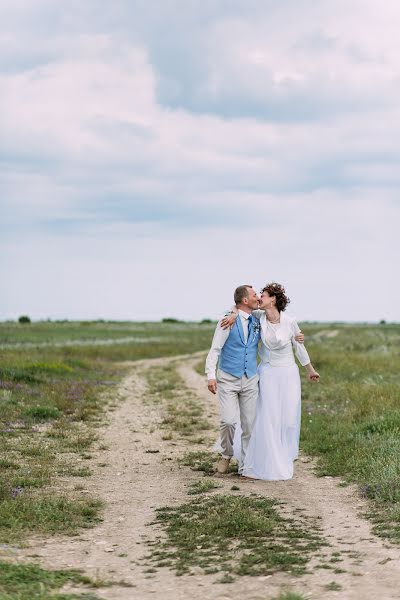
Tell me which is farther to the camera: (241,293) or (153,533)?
(241,293)

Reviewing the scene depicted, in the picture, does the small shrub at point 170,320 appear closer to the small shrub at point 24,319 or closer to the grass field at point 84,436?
the small shrub at point 24,319

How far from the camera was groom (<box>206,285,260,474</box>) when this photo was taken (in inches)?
456

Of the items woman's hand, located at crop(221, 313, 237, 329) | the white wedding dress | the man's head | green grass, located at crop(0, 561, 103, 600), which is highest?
the man's head

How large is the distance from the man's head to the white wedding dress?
0.84 feet

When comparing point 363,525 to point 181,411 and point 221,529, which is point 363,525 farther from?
point 181,411

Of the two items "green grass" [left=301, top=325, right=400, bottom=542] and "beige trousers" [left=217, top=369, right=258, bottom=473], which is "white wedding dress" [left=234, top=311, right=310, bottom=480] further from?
"green grass" [left=301, top=325, right=400, bottom=542]

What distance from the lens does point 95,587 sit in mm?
6766

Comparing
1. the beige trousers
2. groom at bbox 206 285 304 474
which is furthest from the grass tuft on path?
groom at bbox 206 285 304 474

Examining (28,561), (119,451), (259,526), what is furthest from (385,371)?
(28,561)

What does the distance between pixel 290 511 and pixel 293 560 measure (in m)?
2.21

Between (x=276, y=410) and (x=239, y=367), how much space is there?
0.89 meters

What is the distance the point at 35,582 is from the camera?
6.64m

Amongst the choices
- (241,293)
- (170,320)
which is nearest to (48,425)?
(241,293)

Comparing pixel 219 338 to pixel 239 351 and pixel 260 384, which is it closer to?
pixel 239 351
